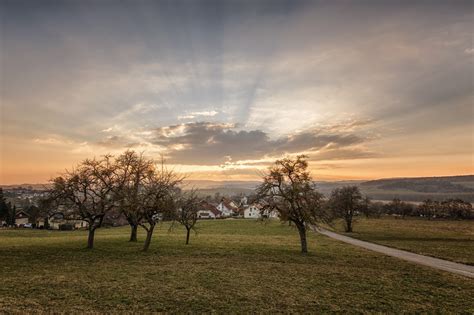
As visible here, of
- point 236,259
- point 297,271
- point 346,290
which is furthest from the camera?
point 236,259

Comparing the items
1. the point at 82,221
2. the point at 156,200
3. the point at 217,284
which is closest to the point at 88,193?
the point at 156,200

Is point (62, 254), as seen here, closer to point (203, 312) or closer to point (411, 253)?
point (203, 312)

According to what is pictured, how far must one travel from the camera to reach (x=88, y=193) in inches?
1248

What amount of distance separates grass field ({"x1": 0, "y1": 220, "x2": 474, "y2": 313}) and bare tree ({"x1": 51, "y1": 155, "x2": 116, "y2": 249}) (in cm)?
402

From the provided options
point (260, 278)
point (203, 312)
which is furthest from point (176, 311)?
point (260, 278)

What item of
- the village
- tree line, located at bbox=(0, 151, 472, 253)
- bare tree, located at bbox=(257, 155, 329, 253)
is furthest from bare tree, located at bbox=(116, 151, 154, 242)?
the village

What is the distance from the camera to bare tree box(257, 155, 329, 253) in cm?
3119

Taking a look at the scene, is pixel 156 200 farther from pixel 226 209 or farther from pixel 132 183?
pixel 226 209

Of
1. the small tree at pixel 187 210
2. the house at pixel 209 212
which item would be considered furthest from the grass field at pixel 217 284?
the house at pixel 209 212

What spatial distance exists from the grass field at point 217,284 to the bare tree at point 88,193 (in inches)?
158

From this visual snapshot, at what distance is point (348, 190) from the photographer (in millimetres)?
67062

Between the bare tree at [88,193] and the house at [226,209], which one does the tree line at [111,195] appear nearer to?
the bare tree at [88,193]

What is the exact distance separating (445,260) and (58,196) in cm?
4170

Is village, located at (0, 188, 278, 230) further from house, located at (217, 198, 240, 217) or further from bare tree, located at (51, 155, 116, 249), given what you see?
bare tree, located at (51, 155, 116, 249)
